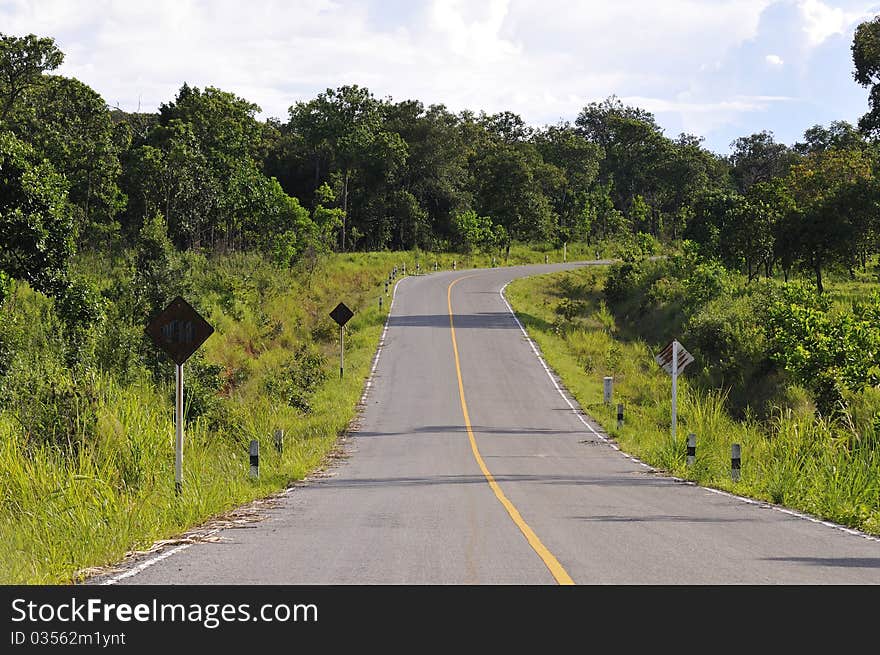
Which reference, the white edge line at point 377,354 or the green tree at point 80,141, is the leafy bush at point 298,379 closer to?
the white edge line at point 377,354

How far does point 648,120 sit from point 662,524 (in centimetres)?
12676

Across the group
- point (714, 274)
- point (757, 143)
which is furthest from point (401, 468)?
point (757, 143)

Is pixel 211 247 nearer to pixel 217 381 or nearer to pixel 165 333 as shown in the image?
pixel 217 381

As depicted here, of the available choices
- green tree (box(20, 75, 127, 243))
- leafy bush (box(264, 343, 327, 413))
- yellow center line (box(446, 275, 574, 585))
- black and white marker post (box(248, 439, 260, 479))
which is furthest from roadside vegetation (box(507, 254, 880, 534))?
green tree (box(20, 75, 127, 243))

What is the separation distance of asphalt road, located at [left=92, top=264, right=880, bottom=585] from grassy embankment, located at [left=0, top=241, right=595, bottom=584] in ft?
2.89

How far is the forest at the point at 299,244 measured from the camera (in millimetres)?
15734

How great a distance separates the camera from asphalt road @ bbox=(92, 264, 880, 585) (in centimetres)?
755

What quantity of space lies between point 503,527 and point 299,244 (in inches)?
2173

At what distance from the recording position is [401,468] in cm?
1847

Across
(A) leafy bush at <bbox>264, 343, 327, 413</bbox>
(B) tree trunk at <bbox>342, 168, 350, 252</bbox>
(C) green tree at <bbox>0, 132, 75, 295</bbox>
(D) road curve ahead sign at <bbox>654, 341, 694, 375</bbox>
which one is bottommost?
(A) leafy bush at <bbox>264, 343, 327, 413</bbox>

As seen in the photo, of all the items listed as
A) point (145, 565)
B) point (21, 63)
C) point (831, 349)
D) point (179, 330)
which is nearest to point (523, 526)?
point (145, 565)

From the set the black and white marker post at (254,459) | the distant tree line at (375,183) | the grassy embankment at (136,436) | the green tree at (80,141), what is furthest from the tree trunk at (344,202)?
the black and white marker post at (254,459)

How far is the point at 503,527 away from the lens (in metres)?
10.5

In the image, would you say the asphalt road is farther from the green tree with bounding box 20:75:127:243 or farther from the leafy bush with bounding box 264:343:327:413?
the green tree with bounding box 20:75:127:243
